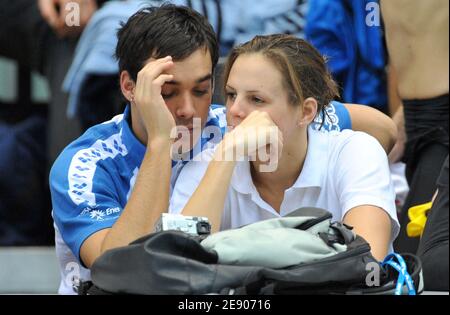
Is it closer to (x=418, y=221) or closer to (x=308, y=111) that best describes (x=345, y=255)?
(x=308, y=111)

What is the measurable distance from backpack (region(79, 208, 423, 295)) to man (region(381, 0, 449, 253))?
1.30m

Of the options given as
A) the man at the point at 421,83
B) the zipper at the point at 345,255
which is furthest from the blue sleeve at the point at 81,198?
the man at the point at 421,83

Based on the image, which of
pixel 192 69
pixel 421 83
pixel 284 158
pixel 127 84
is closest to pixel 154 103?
pixel 192 69

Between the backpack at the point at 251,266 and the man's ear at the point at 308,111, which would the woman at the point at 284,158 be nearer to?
the man's ear at the point at 308,111

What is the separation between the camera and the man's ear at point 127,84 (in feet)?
10.4

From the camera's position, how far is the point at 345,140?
9.64 feet

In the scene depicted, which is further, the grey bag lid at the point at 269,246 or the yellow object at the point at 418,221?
the yellow object at the point at 418,221

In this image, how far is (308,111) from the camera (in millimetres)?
2941

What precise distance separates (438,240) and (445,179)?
0.17 metres

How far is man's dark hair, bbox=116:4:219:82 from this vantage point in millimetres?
3043

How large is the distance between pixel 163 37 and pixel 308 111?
19.4 inches

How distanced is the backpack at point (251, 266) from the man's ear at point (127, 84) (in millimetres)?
978

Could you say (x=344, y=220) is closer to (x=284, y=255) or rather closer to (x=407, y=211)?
(x=284, y=255)
